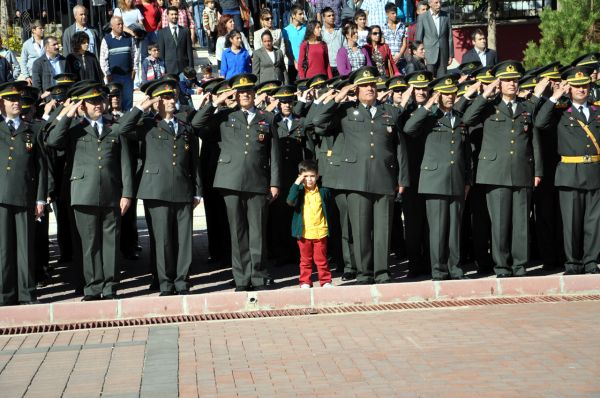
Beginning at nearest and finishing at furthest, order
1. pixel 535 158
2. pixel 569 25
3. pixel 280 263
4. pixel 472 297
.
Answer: pixel 472 297
pixel 535 158
pixel 280 263
pixel 569 25

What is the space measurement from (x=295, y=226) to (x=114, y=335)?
2.52 m

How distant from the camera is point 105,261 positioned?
41.2 feet

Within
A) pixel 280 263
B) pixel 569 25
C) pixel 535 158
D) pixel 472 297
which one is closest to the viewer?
pixel 472 297

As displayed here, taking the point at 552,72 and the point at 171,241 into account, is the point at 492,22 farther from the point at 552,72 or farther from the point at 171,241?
the point at 171,241

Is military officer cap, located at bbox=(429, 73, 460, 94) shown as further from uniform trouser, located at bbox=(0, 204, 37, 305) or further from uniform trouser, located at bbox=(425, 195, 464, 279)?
uniform trouser, located at bbox=(0, 204, 37, 305)

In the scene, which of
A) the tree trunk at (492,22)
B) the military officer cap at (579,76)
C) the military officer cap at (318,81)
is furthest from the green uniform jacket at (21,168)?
the tree trunk at (492,22)

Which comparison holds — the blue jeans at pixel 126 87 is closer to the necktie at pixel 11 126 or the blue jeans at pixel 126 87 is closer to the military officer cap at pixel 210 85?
the military officer cap at pixel 210 85

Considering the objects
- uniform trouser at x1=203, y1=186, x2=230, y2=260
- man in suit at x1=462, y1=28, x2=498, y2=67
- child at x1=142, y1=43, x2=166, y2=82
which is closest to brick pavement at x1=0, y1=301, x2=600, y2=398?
uniform trouser at x1=203, y1=186, x2=230, y2=260

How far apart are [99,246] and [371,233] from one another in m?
2.84

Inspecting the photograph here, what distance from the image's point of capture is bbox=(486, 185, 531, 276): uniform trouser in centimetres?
1325

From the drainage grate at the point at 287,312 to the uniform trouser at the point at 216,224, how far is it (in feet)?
8.83

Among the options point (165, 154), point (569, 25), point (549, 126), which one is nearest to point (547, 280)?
point (549, 126)

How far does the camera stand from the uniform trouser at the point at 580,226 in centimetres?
1320

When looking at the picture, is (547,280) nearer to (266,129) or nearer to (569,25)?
(266,129)
